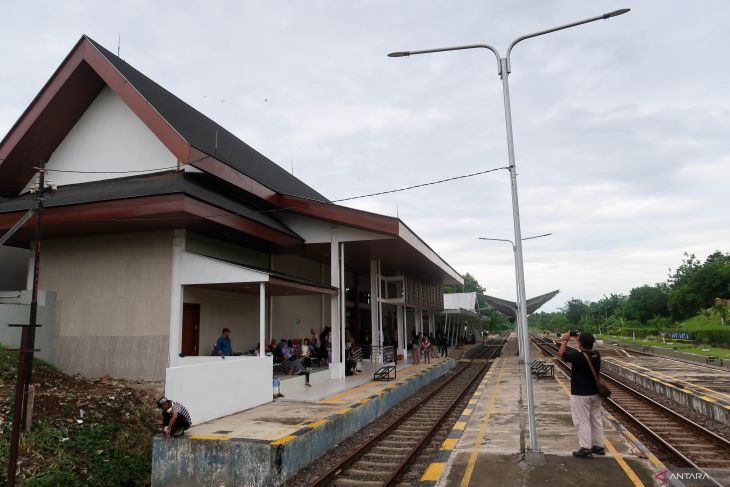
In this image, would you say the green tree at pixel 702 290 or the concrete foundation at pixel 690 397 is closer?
the concrete foundation at pixel 690 397

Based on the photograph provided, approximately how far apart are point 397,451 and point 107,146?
11.9 meters

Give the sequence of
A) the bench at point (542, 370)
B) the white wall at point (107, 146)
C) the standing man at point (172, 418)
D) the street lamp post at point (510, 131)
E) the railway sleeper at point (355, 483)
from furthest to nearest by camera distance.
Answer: the bench at point (542, 370)
the white wall at point (107, 146)
the standing man at point (172, 418)
the railway sleeper at point (355, 483)
the street lamp post at point (510, 131)

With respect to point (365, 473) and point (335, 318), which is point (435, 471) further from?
point (335, 318)

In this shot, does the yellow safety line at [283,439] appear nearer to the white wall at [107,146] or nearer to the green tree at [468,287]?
the white wall at [107,146]

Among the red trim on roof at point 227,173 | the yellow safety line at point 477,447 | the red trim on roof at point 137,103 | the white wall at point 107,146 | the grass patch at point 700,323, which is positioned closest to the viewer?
the yellow safety line at point 477,447

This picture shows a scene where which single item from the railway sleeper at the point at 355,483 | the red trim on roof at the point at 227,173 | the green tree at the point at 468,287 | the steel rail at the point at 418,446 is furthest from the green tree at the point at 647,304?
the railway sleeper at the point at 355,483

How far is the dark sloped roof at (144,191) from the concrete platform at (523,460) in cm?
813

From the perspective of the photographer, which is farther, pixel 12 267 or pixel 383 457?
pixel 12 267

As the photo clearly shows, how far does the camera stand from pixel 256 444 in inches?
282

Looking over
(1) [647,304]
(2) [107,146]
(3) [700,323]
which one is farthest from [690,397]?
(1) [647,304]

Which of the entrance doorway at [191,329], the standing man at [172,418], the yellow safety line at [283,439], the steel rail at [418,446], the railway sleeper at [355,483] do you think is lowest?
the railway sleeper at [355,483]

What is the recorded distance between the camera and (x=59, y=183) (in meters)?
14.8

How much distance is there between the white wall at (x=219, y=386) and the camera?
852 centimetres

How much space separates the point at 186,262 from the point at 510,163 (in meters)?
8.90
